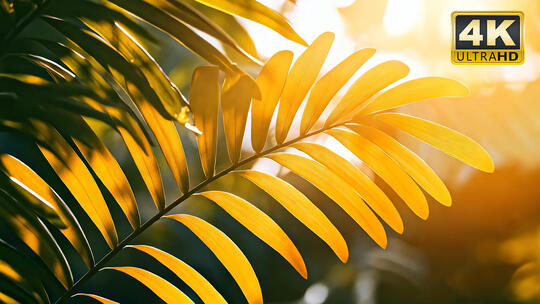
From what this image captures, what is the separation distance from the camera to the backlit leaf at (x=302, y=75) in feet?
1.19

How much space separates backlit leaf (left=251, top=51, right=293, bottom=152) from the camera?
0.35 meters

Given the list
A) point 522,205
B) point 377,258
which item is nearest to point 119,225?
point 377,258

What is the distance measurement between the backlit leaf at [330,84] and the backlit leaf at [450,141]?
0.06 m

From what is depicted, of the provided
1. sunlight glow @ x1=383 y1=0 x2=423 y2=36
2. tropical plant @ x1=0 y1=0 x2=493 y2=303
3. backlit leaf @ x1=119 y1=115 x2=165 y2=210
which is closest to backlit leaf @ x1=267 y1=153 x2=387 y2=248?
tropical plant @ x1=0 y1=0 x2=493 y2=303

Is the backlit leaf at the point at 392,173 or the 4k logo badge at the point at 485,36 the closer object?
the backlit leaf at the point at 392,173

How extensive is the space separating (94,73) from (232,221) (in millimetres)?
1445

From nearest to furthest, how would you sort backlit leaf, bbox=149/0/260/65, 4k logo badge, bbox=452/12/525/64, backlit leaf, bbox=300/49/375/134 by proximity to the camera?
1. backlit leaf, bbox=149/0/260/65
2. backlit leaf, bbox=300/49/375/134
3. 4k logo badge, bbox=452/12/525/64

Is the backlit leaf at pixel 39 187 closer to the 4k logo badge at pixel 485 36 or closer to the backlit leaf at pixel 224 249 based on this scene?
the backlit leaf at pixel 224 249

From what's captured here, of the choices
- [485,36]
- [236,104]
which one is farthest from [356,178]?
[485,36]

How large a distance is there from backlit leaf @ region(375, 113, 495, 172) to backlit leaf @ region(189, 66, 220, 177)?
0.55 feet

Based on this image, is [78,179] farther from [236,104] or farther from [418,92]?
[418,92]

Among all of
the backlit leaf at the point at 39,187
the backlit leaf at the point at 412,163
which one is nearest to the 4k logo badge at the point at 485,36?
the backlit leaf at the point at 412,163

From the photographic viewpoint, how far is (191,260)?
167 cm

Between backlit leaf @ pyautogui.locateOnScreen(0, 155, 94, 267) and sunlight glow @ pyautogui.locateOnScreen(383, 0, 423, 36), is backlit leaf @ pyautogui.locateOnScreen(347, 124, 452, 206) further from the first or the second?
sunlight glow @ pyautogui.locateOnScreen(383, 0, 423, 36)
